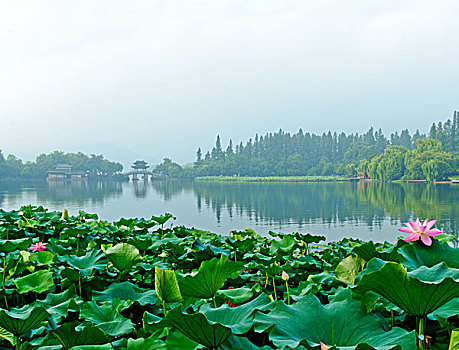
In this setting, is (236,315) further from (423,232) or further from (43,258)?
(43,258)

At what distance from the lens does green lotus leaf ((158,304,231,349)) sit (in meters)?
0.57

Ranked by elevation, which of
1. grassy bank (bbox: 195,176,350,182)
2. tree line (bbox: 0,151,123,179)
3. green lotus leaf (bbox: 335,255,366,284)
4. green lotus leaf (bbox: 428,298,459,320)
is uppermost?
tree line (bbox: 0,151,123,179)

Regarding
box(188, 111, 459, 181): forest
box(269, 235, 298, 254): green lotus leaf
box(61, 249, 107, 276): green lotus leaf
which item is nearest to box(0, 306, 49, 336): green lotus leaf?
box(61, 249, 107, 276): green lotus leaf

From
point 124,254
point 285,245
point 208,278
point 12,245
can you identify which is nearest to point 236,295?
point 208,278

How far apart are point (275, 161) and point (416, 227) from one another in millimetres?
57087

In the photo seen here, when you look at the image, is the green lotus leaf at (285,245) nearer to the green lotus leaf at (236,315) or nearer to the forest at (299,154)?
the green lotus leaf at (236,315)

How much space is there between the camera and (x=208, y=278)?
0.86 metres

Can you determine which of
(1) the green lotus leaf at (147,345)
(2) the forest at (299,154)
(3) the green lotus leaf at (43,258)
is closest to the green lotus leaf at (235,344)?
(1) the green lotus leaf at (147,345)

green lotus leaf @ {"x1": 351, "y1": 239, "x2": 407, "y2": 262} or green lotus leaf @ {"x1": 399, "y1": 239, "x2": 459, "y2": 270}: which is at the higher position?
green lotus leaf @ {"x1": 399, "y1": 239, "x2": 459, "y2": 270}

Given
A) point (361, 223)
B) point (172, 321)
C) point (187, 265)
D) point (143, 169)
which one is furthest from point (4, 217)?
point (143, 169)

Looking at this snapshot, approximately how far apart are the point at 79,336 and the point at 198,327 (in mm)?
269

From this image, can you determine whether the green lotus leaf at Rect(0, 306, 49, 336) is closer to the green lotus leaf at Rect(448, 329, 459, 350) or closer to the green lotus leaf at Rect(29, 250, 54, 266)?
the green lotus leaf at Rect(29, 250, 54, 266)

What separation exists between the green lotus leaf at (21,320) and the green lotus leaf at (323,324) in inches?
18.7

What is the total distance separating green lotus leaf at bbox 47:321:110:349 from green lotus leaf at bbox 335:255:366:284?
0.63 metres
